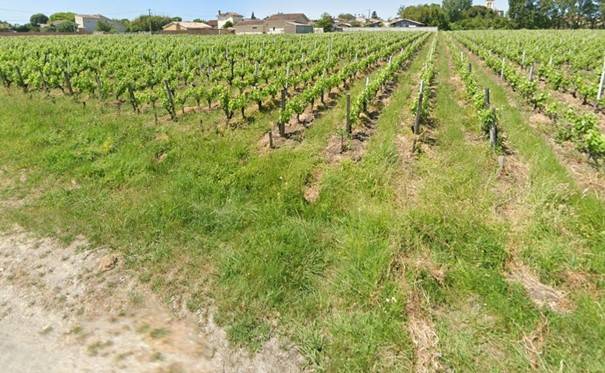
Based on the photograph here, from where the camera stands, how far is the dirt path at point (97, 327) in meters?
3.44

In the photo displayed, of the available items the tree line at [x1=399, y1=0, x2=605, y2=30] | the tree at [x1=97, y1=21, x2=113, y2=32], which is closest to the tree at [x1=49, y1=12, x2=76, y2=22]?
the tree at [x1=97, y1=21, x2=113, y2=32]

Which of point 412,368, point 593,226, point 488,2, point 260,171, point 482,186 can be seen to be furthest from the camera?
point 488,2

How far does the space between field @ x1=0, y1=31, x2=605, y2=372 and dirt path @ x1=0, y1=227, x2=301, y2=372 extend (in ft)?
0.60

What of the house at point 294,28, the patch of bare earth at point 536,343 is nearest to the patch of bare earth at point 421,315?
the patch of bare earth at point 536,343

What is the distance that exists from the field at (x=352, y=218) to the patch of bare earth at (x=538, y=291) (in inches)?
0.8

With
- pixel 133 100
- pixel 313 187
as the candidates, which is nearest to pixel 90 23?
pixel 133 100

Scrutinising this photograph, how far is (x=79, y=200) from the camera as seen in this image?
255 inches

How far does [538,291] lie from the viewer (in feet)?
13.4

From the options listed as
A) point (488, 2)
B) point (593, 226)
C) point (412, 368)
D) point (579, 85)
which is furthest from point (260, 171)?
point (488, 2)

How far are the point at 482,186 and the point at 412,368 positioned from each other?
3898 millimetres

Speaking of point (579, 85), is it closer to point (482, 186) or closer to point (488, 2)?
point (482, 186)

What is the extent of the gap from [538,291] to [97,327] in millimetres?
4826

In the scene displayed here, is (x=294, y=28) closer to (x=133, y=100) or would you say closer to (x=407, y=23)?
(x=407, y=23)

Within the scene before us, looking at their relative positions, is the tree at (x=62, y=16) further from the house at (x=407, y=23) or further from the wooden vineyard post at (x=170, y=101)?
the wooden vineyard post at (x=170, y=101)
